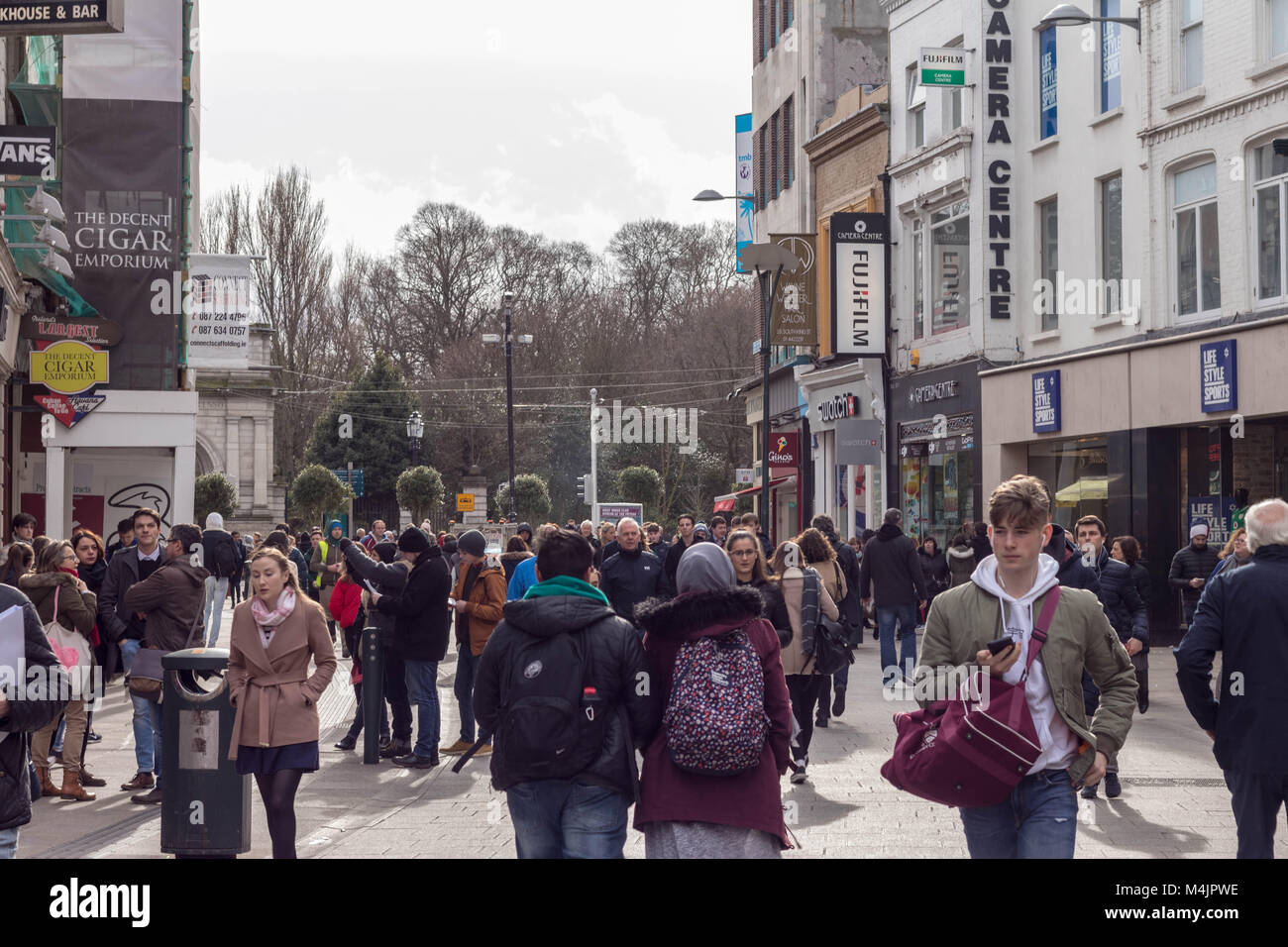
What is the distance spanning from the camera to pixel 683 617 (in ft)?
17.9

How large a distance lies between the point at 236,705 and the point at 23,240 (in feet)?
53.6

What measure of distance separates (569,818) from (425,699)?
702 centimetres

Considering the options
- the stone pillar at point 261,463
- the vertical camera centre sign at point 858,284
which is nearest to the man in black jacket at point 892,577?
the vertical camera centre sign at point 858,284

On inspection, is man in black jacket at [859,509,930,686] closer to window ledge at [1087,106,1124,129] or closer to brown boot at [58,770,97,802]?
brown boot at [58,770,97,802]

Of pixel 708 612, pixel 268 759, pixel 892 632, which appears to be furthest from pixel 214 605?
pixel 708 612

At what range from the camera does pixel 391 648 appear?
12.7 metres

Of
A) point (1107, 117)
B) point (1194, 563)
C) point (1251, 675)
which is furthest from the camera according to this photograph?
point (1107, 117)

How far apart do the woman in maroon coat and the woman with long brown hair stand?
263 cm

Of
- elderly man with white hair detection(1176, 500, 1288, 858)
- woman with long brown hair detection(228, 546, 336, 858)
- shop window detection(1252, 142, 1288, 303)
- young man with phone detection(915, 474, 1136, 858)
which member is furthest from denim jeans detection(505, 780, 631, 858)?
shop window detection(1252, 142, 1288, 303)

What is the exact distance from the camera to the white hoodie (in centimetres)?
519

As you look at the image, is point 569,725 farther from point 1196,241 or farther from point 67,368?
point 67,368

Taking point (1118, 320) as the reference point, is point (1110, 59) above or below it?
above

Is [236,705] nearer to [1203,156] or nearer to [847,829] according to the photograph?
[847,829]
